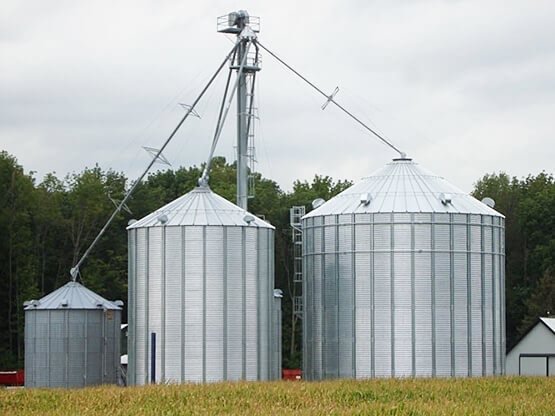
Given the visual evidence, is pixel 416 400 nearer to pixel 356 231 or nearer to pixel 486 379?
pixel 486 379

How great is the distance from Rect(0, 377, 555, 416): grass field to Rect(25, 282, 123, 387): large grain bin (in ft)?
55.5

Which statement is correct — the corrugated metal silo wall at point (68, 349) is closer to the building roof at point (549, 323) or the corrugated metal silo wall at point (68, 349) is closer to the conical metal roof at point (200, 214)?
the conical metal roof at point (200, 214)

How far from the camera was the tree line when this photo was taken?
9738 cm

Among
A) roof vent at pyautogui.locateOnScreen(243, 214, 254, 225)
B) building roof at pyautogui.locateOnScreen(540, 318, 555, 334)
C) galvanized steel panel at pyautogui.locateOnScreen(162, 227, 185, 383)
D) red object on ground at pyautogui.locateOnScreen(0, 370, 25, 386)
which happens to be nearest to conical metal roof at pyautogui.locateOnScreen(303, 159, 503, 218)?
roof vent at pyautogui.locateOnScreen(243, 214, 254, 225)

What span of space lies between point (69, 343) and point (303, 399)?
971 inches

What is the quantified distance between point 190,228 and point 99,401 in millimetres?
16820

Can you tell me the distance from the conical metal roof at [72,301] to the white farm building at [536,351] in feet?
87.4

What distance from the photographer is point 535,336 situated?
267ft

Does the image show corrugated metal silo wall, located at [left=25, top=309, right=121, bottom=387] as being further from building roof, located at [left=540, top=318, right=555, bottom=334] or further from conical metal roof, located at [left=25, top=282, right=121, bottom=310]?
building roof, located at [left=540, top=318, right=555, bottom=334]

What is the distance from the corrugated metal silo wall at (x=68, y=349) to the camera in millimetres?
65625

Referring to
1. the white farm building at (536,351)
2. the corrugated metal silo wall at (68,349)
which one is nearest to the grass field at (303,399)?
the corrugated metal silo wall at (68,349)

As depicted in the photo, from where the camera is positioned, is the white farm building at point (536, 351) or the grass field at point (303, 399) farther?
the white farm building at point (536, 351)

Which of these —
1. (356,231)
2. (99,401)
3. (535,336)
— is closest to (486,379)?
(356,231)

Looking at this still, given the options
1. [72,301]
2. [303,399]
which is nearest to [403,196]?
[72,301]
